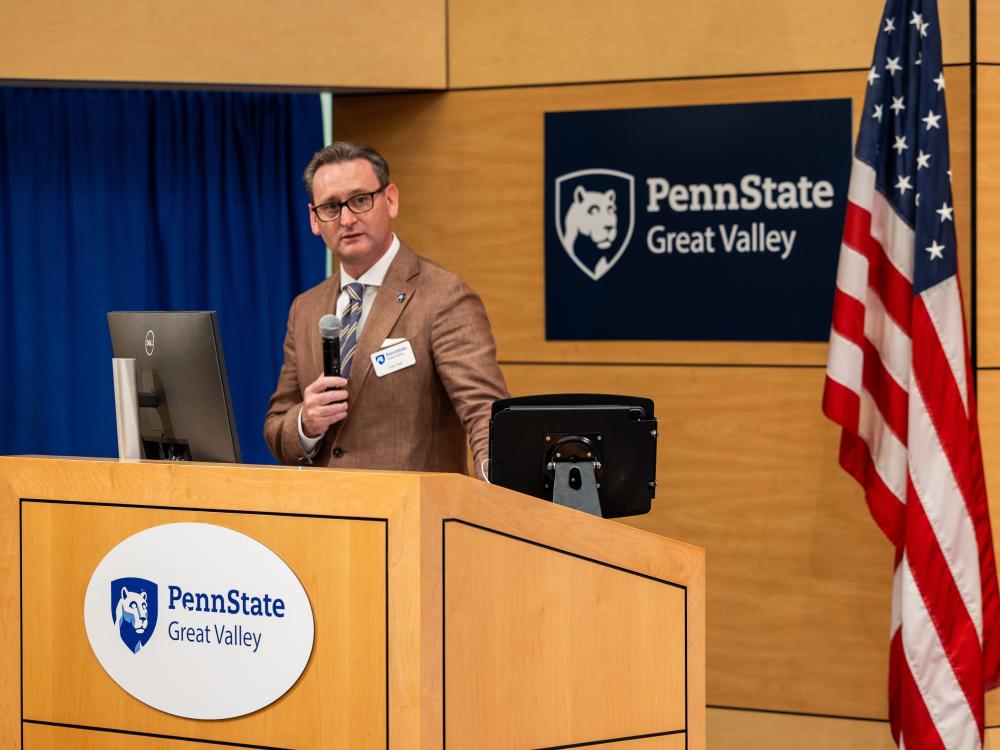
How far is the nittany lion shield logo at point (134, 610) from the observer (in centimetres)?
200

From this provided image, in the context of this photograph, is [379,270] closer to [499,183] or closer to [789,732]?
[499,183]

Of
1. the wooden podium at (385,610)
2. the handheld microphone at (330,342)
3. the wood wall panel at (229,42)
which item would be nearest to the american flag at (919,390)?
the wooden podium at (385,610)

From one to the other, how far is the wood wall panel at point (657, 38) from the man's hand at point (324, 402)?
1880 mm

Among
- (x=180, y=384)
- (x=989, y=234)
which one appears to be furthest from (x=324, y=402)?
(x=989, y=234)

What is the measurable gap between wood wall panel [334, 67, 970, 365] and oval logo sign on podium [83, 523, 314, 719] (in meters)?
2.30

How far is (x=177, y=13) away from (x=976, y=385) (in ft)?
9.25

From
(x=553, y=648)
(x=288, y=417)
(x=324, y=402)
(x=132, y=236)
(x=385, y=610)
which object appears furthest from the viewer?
(x=132, y=236)

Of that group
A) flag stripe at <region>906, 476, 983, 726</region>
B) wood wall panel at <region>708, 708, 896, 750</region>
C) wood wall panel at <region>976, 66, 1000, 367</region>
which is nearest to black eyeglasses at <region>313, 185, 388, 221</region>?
flag stripe at <region>906, 476, 983, 726</region>

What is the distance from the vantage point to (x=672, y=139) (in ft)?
13.2

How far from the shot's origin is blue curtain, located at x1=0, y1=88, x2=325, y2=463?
4.33 metres

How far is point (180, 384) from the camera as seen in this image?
92.4 inches

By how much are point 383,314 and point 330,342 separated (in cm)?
61

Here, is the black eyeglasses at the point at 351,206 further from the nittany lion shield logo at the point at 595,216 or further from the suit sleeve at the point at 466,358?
the nittany lion shield logo at the point at 595,216

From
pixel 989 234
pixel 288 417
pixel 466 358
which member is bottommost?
pixel 288 417
